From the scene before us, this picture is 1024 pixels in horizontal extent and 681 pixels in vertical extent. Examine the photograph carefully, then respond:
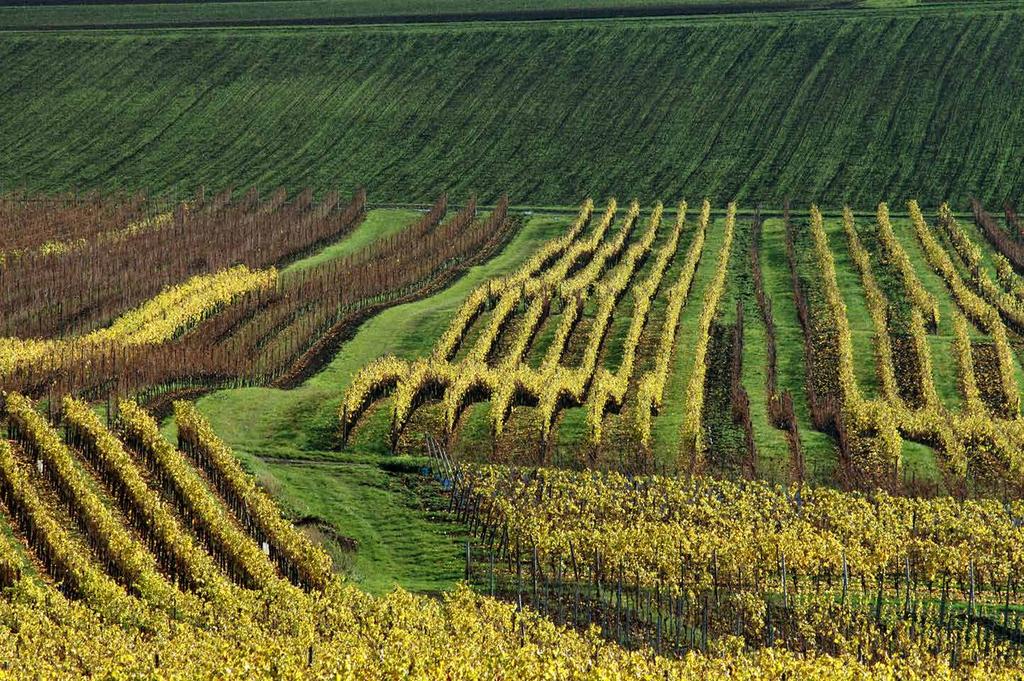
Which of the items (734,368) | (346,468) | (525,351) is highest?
(734,368)

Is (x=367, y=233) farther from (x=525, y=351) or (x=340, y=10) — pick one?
(x=340, y=10)

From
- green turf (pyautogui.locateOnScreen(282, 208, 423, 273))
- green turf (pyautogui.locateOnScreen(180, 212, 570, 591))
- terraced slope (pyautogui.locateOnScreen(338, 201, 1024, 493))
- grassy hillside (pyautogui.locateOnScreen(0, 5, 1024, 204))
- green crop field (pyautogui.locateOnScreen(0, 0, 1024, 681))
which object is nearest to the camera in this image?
green crop field (pyautogui.locateOnScreen(0, 0, 1024, 681))

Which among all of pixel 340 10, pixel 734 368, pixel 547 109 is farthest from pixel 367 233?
pixel 340 10

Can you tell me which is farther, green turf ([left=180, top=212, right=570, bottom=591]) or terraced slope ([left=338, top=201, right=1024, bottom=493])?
terraced slope ([left=338, top=201, right=1024, bottom=493])

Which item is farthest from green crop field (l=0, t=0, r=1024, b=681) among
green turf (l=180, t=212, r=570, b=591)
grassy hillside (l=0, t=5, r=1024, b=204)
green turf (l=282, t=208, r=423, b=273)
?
green turf (l=282, t=208, r=423, b=273)

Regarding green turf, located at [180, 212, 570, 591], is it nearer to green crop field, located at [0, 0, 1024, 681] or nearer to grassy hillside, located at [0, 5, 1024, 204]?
green crop field, located at [0, 0, 1024, 681]

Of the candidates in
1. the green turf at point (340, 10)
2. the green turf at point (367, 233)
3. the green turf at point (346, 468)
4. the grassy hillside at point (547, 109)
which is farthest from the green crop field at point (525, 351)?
the green turf at point (340, 10)

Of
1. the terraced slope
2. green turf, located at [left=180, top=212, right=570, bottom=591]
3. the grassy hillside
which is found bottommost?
green turf, located at [left=180, top=212, right=570, bottom=591]
